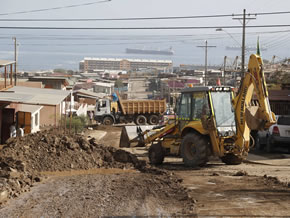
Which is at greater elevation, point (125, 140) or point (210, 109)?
point (210, 109)

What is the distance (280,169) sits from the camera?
17484mm

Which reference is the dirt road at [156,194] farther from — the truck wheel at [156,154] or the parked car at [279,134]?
the parked car at [279,134]

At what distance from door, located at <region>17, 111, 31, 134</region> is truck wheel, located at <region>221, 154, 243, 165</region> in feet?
61.3

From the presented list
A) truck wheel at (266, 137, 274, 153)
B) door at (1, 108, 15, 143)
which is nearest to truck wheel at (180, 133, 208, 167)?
truck wheel at (266, 137, 274, 153)

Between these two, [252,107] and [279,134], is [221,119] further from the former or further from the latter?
[279,134]

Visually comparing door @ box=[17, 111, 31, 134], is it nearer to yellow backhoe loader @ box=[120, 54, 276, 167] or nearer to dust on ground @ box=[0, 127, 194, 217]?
dust on ground @ box=[0, 127, 194, 217]

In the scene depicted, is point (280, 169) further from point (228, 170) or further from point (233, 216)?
point (233, 216)

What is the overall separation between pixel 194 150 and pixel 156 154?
194 centimetres

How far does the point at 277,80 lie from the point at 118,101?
919 inches

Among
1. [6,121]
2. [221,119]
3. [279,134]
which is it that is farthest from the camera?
[6,121]

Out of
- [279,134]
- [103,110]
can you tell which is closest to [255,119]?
[279,134]

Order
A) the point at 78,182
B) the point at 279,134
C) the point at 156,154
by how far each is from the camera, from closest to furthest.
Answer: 1. the point at 78,182
2. the point at 156,154
3. the point at 279,134

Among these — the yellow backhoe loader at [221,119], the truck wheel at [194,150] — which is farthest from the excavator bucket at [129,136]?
the truck wheel at [194,150]

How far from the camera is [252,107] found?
16.3 metres
